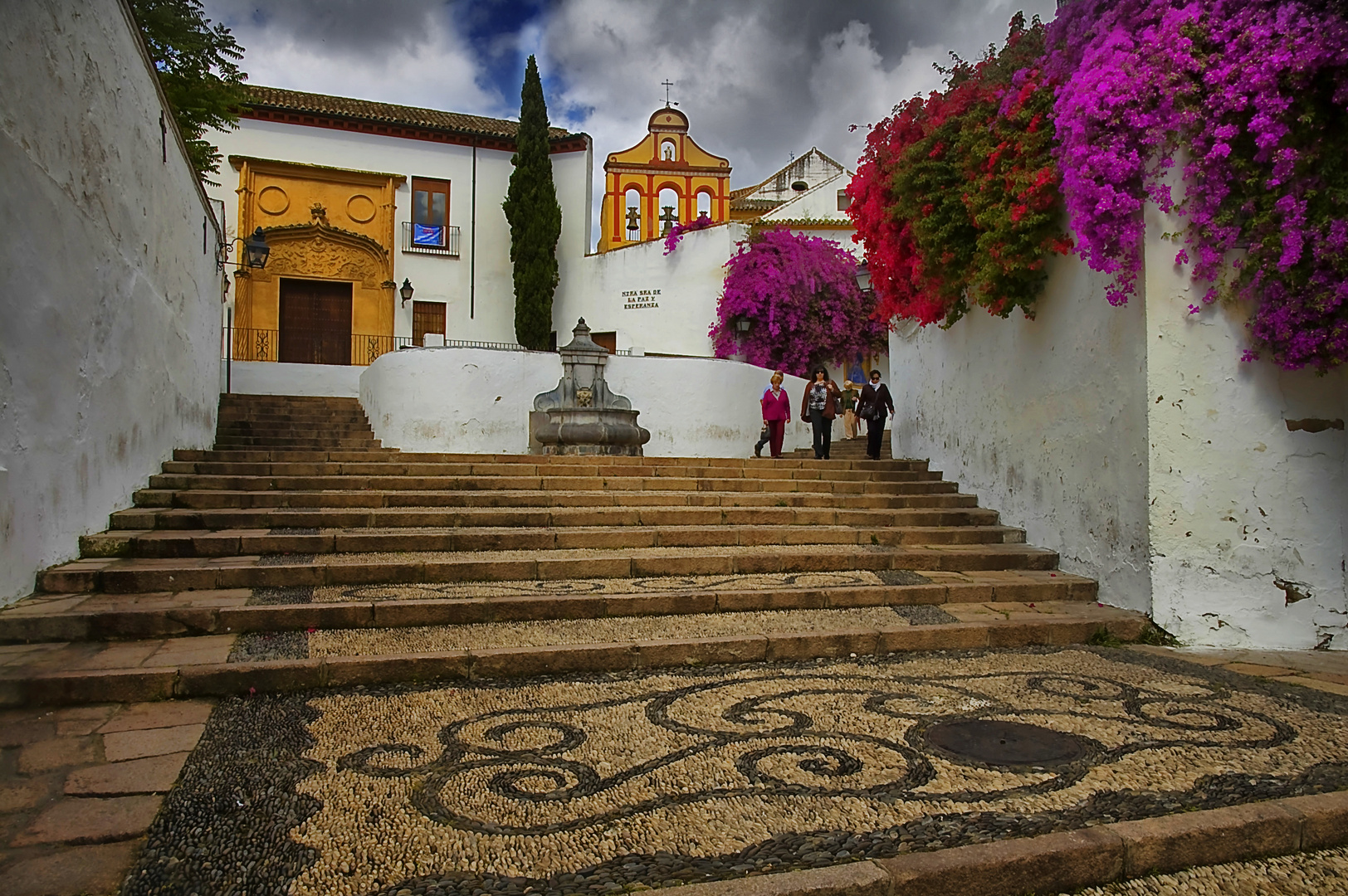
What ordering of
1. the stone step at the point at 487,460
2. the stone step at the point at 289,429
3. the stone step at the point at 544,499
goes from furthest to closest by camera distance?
the stone step at the point at 289,429 < the stone step at the point at 487,460 < the stone step at the point at 544,499

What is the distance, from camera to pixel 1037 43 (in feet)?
21.9

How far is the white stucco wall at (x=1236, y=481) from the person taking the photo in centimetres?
563

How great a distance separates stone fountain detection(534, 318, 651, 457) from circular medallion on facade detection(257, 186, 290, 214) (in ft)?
40.2

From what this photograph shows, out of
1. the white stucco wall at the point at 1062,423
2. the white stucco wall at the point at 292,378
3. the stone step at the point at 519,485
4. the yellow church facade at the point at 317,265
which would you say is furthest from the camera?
the yellow church facade at the point at 317,265

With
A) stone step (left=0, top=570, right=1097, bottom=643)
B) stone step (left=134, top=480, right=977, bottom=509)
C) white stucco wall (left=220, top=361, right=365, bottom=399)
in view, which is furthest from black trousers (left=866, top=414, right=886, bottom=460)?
white stucco wall (left=220, top=361, right=365, bottom=399)

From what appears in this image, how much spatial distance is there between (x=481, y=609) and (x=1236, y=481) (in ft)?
16.0

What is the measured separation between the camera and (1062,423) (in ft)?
22.3

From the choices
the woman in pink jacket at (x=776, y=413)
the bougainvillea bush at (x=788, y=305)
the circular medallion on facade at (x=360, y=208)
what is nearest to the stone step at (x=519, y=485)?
the woman in pink jacket at (x=776, y=413)

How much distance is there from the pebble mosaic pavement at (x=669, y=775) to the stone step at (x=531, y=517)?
2.85 m

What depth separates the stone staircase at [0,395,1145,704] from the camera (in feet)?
14.1

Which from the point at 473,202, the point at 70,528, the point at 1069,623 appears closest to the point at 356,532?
the point at 70,528

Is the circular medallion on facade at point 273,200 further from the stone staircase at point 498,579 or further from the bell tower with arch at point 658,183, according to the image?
the stone staircase at point 498,579

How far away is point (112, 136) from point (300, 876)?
19.4 ft

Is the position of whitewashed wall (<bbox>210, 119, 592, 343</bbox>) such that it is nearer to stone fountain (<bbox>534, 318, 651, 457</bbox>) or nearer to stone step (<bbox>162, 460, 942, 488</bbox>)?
stone fountain (<bbox>534, 318, 651, 457</bbox>)
